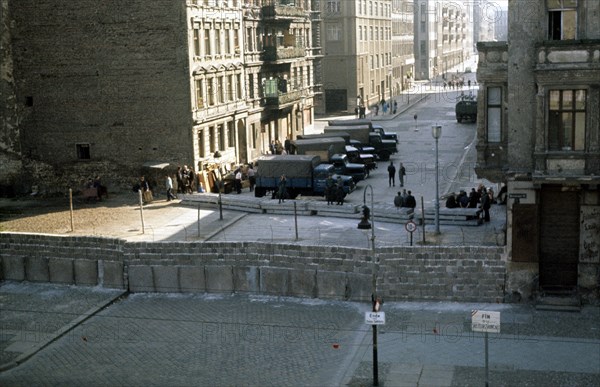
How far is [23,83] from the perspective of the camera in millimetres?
53938

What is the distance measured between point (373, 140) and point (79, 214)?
2805 cm

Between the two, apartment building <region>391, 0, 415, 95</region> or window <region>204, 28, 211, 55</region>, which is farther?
apartment building <region>391, 0, 415, 95</region>

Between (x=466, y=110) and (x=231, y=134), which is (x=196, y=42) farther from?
(x=466, y=110)

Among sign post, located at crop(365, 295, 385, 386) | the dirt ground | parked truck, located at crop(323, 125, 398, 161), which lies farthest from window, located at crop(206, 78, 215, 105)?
sign post, located at crop(365, 295, 385, 386)

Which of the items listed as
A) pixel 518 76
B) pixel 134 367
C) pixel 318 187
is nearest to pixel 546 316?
pixel 518 76

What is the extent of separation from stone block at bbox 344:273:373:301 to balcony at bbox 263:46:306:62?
126 feet

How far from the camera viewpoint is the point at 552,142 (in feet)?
102

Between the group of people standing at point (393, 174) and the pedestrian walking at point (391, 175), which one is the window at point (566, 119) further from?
the pedestrian walking at point (391, 175)

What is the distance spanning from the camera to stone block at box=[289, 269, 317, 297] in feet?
108

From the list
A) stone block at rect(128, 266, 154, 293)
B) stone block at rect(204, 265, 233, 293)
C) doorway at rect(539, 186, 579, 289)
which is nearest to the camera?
doorway at rect(539, 186, 579, 289)

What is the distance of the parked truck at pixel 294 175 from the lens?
4994cm

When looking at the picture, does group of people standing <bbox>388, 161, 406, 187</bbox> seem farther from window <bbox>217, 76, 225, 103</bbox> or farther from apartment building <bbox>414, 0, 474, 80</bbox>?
apartment building <bbox>414, 0, 474, 80</bbox>

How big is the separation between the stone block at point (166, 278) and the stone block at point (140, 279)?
224mm

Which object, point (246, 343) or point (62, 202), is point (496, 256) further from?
point (62, 202)
